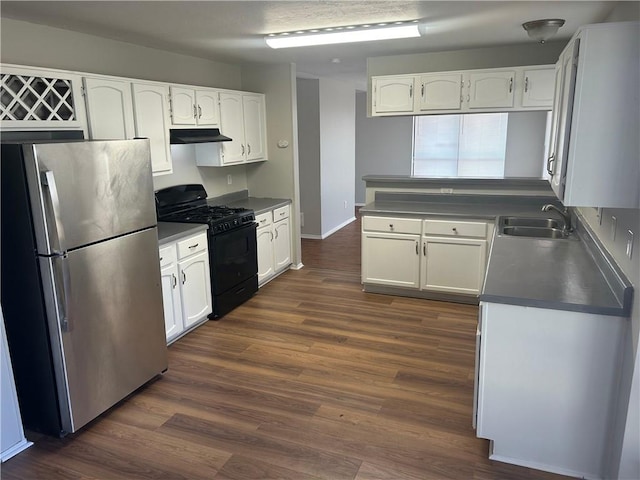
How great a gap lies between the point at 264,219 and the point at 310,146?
2177mm

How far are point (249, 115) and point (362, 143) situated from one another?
15.0 ft

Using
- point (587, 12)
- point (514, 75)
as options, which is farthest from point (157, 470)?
point (514, 75)

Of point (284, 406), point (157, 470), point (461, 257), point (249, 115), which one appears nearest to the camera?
point (157, 470)

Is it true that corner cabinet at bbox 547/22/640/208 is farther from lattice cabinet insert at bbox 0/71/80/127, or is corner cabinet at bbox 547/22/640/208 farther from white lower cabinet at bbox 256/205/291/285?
white lower cabinet at bbox 256/205/291/285

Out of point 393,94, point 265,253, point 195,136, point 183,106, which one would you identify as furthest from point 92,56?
point 393,94

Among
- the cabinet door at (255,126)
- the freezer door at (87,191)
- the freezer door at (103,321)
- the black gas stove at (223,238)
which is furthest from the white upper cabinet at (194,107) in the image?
the freezer door at (103,321)

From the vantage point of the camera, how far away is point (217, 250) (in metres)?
4.06

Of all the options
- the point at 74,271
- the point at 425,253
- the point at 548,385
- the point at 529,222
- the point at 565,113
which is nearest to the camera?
the point at 565,113

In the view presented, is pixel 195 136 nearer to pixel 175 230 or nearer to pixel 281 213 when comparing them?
pixel 175 230

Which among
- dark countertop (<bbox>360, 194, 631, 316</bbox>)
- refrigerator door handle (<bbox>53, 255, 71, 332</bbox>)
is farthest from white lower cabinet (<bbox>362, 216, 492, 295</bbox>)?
refrigerator door handle (<bbox>53, 255, 71, 332</bbox>)

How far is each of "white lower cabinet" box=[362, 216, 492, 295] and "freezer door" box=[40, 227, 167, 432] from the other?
7.29 ft

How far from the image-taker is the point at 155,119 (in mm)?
3760

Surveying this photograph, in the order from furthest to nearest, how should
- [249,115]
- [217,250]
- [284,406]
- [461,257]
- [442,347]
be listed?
[249,115], [461,257], [217,250], [442,347], [284,406]

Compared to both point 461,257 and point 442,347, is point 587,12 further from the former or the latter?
point 442,347
